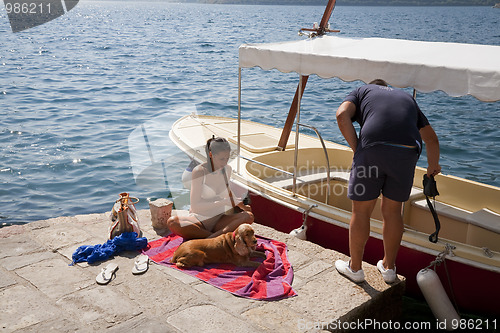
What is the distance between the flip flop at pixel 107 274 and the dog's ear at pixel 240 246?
109 cm

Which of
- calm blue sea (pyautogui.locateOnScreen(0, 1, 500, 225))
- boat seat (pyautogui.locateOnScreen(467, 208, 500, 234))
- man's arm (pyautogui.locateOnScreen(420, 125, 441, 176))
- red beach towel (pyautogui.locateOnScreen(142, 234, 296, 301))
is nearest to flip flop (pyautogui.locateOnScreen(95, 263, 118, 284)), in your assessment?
red beach towel (pyautogui.locateOnScreen(142, 234, 296, 301))

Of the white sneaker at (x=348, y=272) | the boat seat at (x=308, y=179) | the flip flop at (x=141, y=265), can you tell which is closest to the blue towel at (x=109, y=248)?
the flip flop at (x=141, y=265)

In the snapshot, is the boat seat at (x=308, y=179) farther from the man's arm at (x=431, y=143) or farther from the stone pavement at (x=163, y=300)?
the man's arm at (x=431, y=143)

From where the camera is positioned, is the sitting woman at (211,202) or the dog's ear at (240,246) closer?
the dog's ear at (240,246)

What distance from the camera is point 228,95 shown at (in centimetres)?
1897

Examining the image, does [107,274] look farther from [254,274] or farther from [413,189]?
[413,189]

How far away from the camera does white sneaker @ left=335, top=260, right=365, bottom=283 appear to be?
4125mm

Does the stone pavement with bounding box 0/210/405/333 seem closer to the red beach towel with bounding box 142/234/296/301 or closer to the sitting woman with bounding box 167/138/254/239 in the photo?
the red beach towel with bounding box 142/234/296/301

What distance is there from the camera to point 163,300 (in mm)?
3879

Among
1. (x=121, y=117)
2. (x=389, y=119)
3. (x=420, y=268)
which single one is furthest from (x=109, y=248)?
(x=121, y=117)

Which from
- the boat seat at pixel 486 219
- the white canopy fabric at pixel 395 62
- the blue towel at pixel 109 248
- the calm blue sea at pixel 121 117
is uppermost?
the white canopy fabric at pixel 395 62

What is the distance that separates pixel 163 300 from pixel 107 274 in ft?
2.19

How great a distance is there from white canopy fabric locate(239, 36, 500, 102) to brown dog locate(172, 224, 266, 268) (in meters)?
1.93

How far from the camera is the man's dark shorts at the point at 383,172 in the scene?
3.84m
